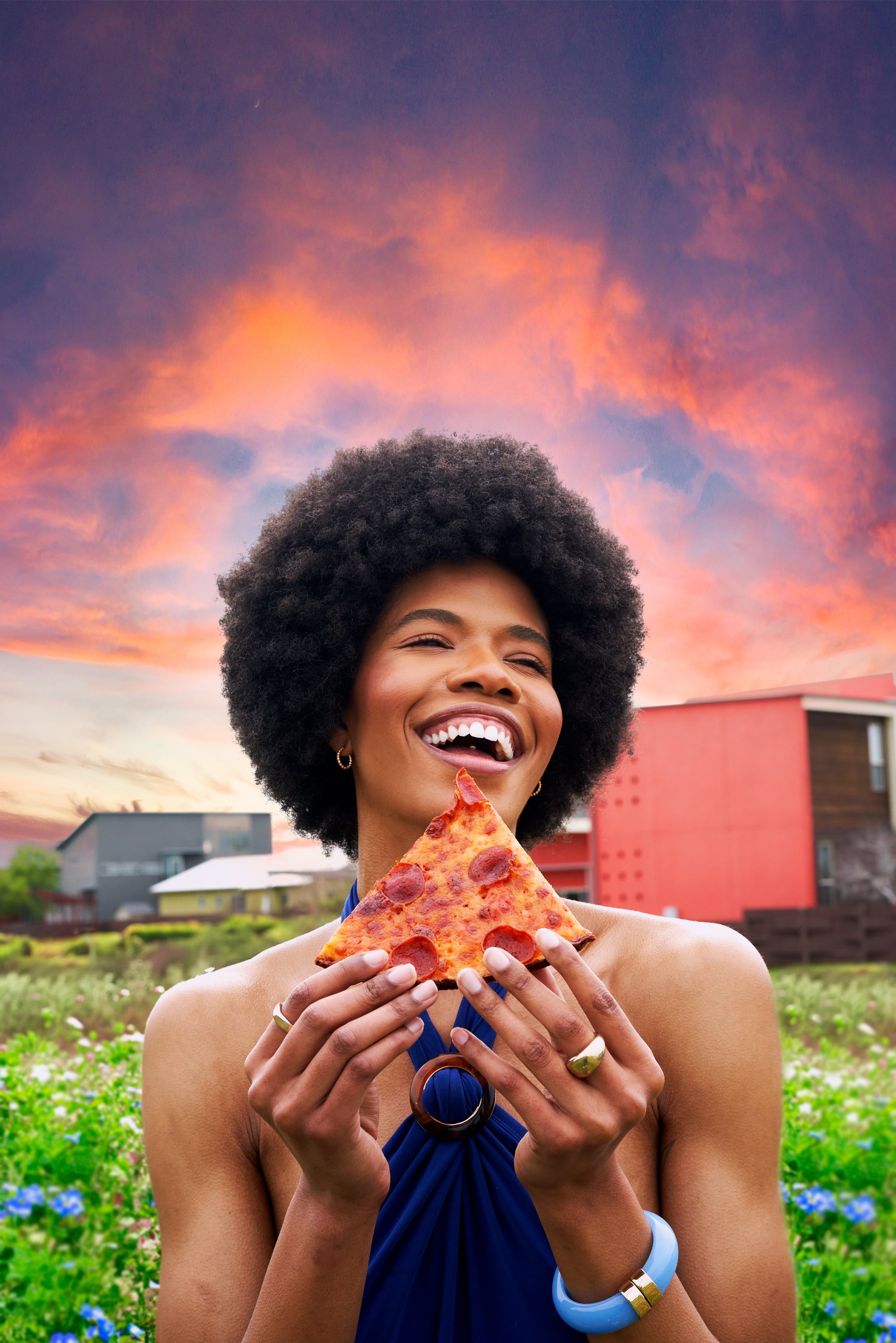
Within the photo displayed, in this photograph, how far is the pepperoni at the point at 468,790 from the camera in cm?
239

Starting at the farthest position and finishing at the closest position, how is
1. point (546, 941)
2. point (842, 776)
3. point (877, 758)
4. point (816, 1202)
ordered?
1. point (877, 758)
2. point (842, 776)
3. point (816, 1202)
4. point (546, 941)

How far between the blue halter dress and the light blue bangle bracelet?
1.19 ft

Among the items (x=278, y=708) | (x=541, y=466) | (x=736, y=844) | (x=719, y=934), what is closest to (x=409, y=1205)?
(x=719, y=934)

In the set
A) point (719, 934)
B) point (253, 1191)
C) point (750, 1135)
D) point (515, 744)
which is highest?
point (515, 744)

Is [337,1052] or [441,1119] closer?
[337,1052]

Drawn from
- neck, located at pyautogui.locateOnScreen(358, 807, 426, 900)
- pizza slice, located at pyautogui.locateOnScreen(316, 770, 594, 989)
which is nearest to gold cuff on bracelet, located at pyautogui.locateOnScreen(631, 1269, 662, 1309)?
pizza slice, located at pyautogui.locateOnScreen(316, 770, 594, 989)

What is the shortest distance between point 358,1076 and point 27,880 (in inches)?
578

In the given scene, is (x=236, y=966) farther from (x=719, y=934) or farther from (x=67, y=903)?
(x=67, y=903)

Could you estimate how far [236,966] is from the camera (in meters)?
3.06

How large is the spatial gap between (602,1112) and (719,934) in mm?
1015

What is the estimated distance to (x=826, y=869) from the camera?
81.9 ft

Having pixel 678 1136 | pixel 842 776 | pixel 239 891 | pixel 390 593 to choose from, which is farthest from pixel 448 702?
pixel 842 776

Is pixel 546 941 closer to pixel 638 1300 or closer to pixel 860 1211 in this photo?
pixel 638 1300

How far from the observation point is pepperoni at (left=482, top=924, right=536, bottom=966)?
7.26 ft
